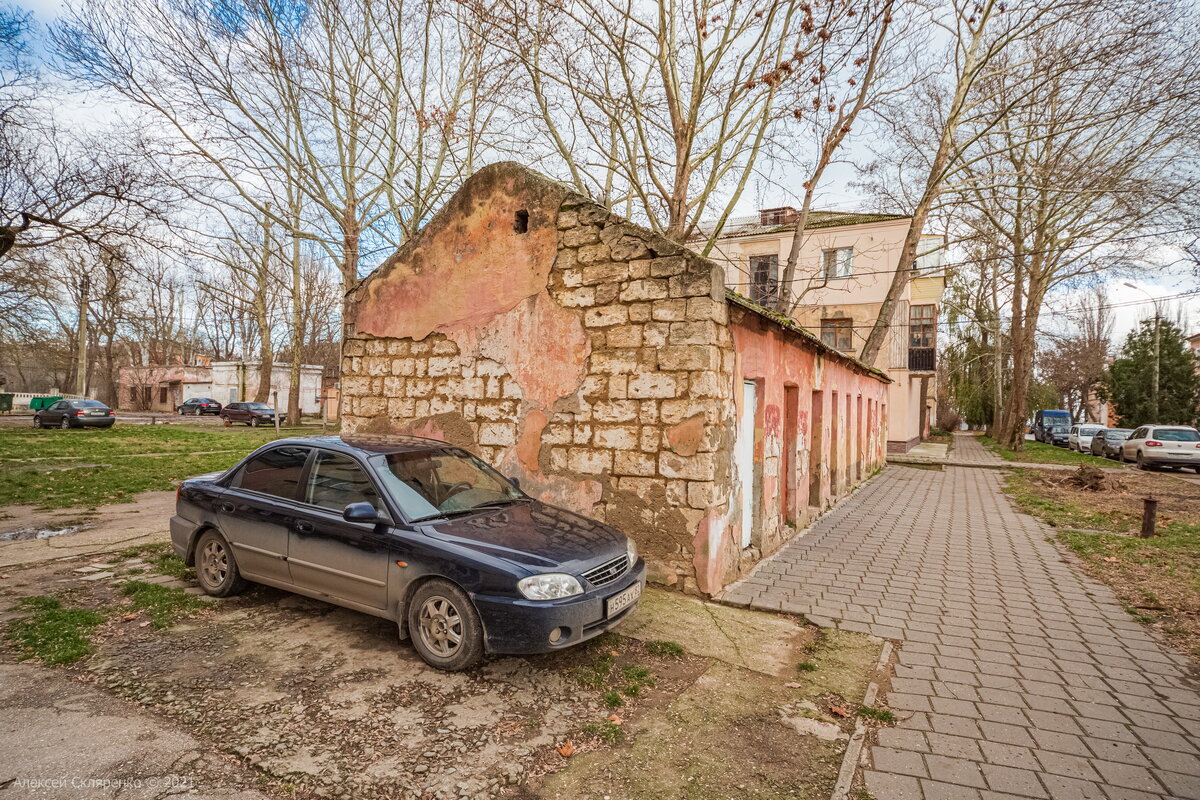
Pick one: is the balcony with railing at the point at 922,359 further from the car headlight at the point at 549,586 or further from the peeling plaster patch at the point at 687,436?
the car headlight at the point at 549,586

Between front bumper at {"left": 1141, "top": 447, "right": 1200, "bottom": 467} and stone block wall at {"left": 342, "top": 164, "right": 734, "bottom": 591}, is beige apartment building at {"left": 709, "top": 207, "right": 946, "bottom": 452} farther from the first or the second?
stone block wall at {"left": 342, "top": 164, "right": 734, "bottom": 591}

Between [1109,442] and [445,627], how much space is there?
98.6 feet

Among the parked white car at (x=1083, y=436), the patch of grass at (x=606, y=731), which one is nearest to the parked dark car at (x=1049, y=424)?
the parked white car at (x=1083, y=436)

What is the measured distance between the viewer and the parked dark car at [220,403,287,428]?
110ft

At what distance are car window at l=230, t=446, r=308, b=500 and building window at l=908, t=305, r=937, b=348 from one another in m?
29.5

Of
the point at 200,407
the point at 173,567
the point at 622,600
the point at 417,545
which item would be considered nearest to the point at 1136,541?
the point at 622,600

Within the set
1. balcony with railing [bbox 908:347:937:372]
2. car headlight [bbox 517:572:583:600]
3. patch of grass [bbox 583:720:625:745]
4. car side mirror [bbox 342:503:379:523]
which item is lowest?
patch of grass [bbox 583:720:625:745]

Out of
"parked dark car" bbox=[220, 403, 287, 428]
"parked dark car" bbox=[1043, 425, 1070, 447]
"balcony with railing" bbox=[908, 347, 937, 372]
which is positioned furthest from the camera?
"parked dark car" bbox=[1043, 425, 1070, 447]

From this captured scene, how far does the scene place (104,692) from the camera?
11.4 ft

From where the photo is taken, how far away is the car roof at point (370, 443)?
15.4ft

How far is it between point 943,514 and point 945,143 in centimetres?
1048

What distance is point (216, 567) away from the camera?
5.11 m

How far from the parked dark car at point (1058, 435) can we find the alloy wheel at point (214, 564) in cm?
4257

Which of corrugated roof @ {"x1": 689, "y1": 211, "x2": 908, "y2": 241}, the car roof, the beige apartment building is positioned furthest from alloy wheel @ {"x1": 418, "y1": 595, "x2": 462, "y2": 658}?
corrugated roof @ {"x1": 689, "y1": 211, "x2": 908, "y2": 241}
